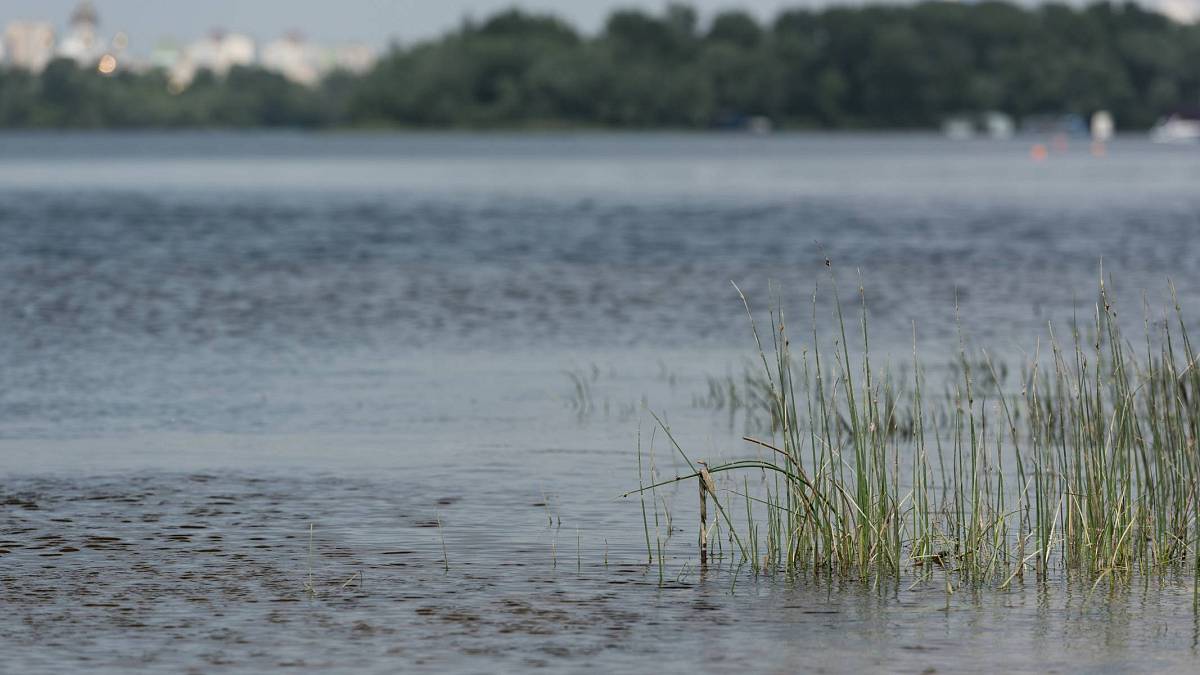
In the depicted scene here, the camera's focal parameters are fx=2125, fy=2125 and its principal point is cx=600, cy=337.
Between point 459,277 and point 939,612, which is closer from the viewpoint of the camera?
point 939,612

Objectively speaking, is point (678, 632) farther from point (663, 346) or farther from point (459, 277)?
point (459, 277)

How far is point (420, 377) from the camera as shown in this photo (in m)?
27.6

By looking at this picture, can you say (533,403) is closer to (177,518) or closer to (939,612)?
(177,518)

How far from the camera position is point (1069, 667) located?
11625 millimetres

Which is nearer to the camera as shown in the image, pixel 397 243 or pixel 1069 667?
pixel 1069 667

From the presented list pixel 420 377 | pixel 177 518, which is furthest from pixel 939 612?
pixel 420 377

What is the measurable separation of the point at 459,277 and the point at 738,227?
27.9 metres

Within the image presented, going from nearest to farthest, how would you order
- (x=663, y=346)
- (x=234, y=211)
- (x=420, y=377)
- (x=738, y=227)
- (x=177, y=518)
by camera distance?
(x=177, y=518), (x=420, y=377), (x=663, y=346), (x=738, y=227), (x=234, y=211)

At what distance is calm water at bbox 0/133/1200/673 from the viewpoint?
40.7 ft

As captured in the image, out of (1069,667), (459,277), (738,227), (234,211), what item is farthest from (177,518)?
(234,211)

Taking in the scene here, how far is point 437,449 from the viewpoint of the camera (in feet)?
68.2

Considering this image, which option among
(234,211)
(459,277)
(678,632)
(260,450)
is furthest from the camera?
(234,211)

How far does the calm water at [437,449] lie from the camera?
488 inches

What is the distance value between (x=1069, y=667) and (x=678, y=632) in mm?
2313
